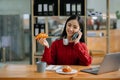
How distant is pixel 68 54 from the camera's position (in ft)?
9.34

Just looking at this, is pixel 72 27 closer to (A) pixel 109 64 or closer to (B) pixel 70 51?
(B) pixel 70 51

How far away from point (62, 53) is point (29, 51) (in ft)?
6.95

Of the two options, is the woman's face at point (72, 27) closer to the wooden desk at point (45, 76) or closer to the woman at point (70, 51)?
the woman at point (70, 51)

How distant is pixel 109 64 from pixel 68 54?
0.70m

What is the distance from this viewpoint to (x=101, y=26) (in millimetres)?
4891

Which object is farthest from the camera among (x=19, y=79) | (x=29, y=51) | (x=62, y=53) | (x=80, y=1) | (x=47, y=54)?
(x=29, y=51)

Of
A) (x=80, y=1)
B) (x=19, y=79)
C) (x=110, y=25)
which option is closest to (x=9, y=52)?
(x=80, y=1)

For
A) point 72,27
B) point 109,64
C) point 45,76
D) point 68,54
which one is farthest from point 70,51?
point 45,76

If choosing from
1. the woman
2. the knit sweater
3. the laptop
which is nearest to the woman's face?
the woman

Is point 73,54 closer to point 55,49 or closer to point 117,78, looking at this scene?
point 55,49

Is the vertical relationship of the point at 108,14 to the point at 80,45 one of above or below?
above

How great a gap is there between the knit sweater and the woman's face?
135mm

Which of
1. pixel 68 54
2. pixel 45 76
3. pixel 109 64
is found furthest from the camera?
pixel 68 54

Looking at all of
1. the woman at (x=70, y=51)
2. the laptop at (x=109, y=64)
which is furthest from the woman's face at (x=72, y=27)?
the laptop at (x=109, y=64)
